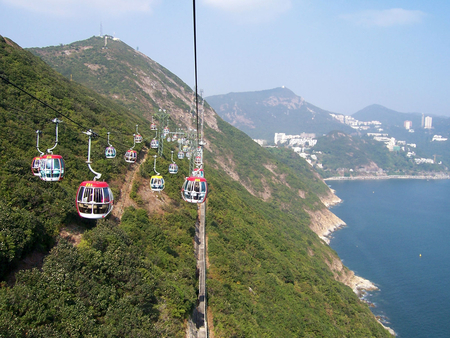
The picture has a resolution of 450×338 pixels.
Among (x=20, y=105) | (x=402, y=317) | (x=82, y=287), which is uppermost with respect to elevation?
(x=20, y=105)

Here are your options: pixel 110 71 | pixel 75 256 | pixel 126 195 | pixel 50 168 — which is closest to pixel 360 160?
pixel 110 71

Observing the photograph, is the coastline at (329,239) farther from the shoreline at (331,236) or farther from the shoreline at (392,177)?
the shoreline at (392,177)

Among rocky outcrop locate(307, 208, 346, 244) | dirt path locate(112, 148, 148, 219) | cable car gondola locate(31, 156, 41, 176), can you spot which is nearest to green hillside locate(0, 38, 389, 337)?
dirt path locate(112, 148, 148, 219)

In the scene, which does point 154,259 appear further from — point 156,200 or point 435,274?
point 435,274

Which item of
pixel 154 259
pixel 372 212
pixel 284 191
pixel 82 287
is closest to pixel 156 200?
pixel 154 259

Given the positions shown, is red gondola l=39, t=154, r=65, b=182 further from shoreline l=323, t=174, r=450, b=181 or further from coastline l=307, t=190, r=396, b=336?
shoreline l=323, t=174, r=450, b=181

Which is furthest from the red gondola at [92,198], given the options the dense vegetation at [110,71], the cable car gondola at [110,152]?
the dense vegetation at [110,71]

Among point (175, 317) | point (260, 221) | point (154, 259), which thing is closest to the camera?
point (175, 317)
